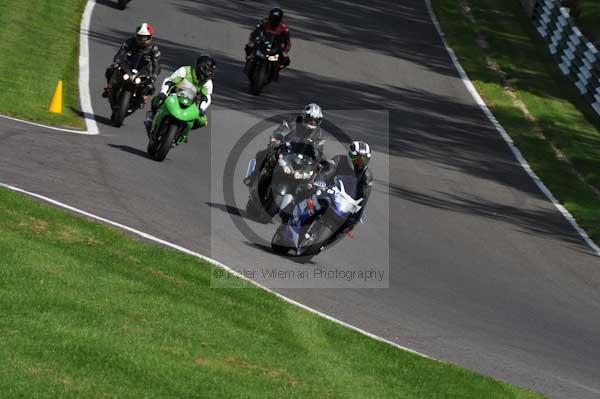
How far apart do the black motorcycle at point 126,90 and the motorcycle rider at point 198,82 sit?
4.21 feet

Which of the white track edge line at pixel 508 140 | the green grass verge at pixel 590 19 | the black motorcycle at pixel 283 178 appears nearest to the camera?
the black motorcycle at pixel 283 178

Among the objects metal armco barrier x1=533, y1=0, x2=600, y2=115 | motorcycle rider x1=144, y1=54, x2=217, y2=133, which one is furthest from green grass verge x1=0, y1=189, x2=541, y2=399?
metal armco barrier x1=533, y1=0, x2=600, y2=115

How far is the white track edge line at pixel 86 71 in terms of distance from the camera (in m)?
22.3

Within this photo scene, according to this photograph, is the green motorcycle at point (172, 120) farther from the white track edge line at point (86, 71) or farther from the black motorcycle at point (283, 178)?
the black motorcycle at point (283, 178)

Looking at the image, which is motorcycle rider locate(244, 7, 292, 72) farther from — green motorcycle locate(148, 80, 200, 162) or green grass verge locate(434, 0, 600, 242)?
green motorcycle locate(148, 80, 200, 162)

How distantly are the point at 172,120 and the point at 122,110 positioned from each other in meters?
2.18

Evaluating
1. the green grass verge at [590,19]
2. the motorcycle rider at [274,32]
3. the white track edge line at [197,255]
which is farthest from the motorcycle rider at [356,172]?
the green grass verge at [590,19]

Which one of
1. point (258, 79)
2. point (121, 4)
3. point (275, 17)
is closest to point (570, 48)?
point (275, 17)

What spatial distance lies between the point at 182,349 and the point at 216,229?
6083 millimetres

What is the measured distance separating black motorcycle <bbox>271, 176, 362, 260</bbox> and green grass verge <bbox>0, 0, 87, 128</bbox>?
6199 mm

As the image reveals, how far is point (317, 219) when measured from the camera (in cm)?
1633

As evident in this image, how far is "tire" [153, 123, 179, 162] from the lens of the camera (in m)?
20.3

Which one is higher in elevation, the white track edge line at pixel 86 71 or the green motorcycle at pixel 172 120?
the green motorcycle at pixel 172 120

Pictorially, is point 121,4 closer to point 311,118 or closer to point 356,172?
point 311,118
